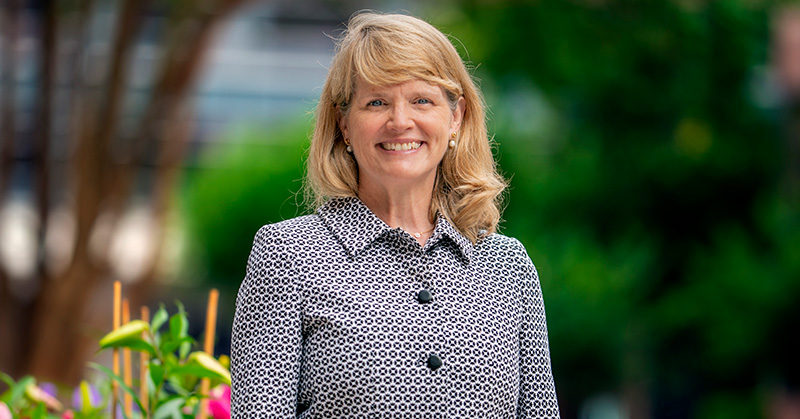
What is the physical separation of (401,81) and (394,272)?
300 mm

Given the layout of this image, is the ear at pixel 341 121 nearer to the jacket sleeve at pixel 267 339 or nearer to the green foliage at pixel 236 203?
the jacket sleeve at pixel 267 339

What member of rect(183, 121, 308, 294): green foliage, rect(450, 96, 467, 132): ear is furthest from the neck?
rect(183, 121, 308, 294): green foliage

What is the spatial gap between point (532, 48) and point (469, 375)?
28.0 ft

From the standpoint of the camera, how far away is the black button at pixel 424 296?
170 cm

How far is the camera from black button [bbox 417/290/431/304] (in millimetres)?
1697
